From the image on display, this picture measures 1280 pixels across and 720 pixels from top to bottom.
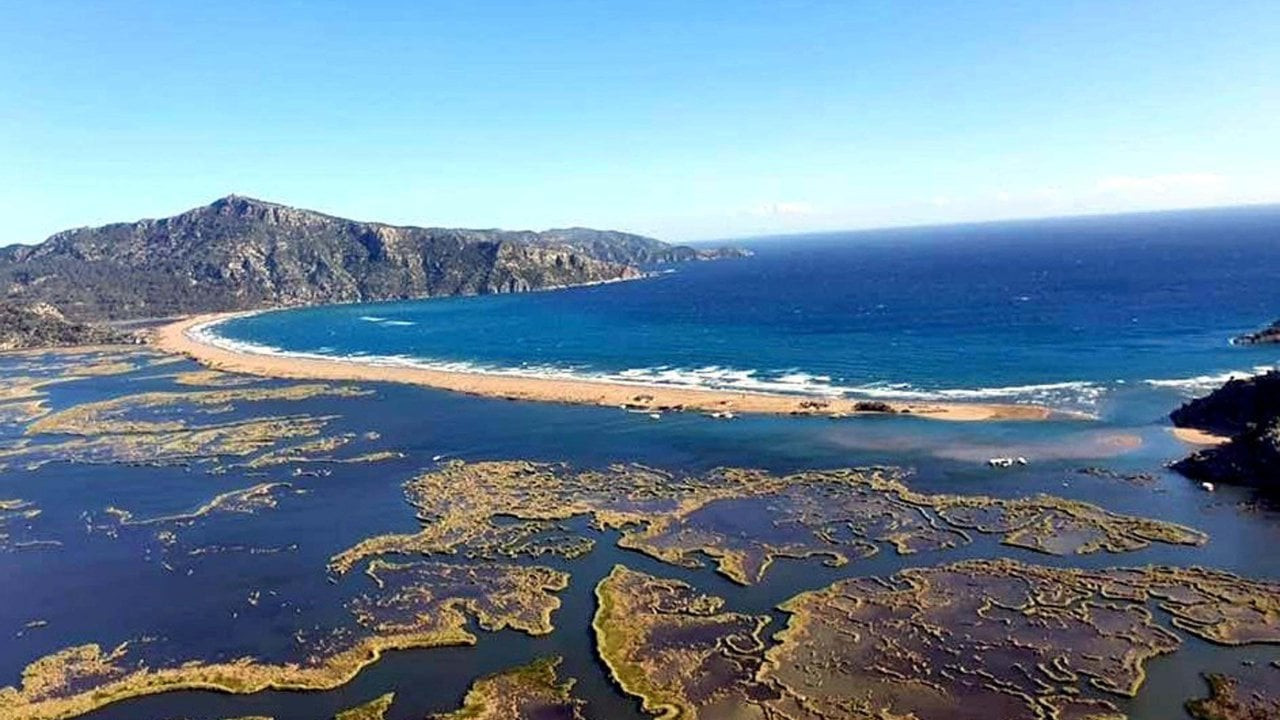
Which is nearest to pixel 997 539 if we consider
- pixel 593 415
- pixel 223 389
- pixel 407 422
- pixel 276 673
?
pixel 276 673

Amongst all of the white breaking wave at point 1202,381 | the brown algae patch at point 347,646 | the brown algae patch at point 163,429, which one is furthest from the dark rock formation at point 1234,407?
the brown algae patch at point 163,429

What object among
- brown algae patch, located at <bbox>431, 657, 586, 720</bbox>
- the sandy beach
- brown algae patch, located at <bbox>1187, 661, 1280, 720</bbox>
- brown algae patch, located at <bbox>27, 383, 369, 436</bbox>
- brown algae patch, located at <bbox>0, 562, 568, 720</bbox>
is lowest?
brown algae patch, located at <bbox>1187, 661, 1280, 720</bbox>

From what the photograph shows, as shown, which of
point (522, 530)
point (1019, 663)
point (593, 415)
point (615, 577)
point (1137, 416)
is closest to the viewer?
point (1019, 663)

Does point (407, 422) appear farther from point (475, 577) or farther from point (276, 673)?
point (276, 673)

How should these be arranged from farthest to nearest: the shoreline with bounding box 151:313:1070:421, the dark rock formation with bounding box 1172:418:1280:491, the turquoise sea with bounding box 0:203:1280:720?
1. the shoreline with bounding box 151:313:1070:421
2. the dark rock formation with bounding box 1172:418:1280:491
3. the turquoise sea with bounding box 0:203:1280:720

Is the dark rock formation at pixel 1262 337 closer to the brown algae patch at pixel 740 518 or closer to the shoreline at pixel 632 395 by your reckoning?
the shoreline at pixel 632 395

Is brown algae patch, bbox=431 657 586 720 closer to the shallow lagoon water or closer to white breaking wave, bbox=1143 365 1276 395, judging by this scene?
the shallow lagoon water

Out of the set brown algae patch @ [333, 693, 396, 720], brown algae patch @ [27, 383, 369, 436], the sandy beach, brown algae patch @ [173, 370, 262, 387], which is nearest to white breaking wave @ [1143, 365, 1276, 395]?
the sandy beach
